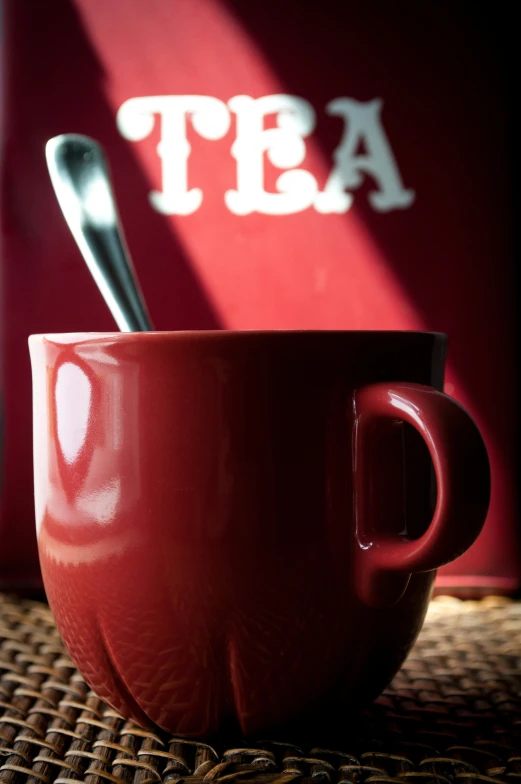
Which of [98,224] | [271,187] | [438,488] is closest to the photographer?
[438,488]

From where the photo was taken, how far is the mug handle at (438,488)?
0.88 feet

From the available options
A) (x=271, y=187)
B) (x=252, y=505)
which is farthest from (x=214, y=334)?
(x=271, y=187)

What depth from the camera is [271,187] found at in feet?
1.78

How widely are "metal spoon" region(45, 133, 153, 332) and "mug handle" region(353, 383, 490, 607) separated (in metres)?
0.18

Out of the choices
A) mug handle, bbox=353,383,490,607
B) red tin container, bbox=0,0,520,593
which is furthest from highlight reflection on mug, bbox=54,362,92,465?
red tin container, bbox=0,0,520,593

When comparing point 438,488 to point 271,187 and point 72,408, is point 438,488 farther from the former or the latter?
point 271,187

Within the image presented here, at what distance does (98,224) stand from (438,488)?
25 cm

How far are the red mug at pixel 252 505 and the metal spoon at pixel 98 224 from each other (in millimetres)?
128

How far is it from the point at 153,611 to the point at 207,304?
29 cm

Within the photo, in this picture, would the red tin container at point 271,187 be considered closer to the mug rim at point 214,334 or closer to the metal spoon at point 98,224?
the metal spoon at point 98,224

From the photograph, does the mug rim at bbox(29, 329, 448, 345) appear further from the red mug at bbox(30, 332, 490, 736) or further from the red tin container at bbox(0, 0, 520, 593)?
the red tin container at bbox(0, 0, 520, 593)

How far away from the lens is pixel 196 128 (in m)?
0.54

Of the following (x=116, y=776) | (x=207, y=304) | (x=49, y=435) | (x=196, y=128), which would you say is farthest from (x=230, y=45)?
(x=116, y=776)

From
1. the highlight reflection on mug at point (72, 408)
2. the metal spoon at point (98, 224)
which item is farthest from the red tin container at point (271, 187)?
the highlight reflection on mug at point (72, 408)
